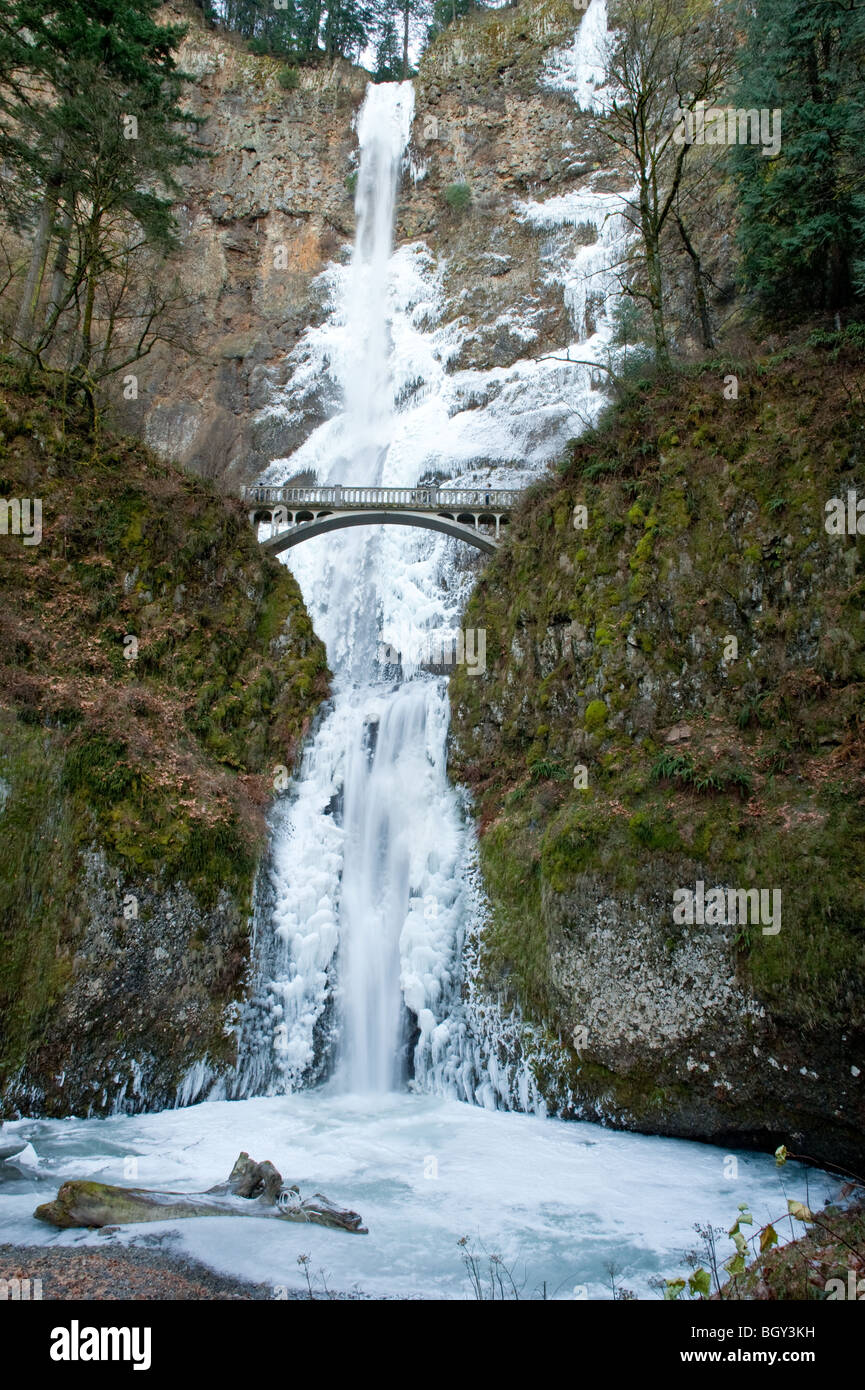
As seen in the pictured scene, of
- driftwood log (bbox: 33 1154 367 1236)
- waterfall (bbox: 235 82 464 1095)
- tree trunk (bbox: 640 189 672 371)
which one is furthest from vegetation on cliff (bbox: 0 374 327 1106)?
tree trunk (bbox: 640 189 672 371)

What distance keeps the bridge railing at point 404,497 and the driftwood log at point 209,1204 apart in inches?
792

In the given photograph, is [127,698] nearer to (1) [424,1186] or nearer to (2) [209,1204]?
(2) [209,1204]

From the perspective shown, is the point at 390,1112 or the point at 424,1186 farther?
the point at 390,1112

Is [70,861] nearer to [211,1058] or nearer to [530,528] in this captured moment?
[211,1058]

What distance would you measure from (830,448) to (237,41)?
178ft

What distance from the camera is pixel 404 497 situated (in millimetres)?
32188

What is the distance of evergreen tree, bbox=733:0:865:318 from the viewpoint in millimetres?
15984

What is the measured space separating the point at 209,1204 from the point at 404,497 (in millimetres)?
27458

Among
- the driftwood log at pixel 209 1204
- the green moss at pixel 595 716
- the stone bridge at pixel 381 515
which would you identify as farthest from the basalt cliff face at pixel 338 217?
the driftwood log at pixel 209 1204

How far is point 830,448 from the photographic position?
12.9m

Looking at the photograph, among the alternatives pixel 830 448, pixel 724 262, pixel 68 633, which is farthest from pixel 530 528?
pixel 724 262

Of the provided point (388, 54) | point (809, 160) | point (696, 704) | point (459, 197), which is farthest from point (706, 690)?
point (388, 54)

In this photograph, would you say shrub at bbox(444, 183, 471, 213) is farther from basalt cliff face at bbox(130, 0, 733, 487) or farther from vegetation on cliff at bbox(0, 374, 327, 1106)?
vegetation on cliff at bbox(0, 374, 327, 1106)

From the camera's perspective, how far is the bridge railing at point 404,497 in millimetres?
26609
